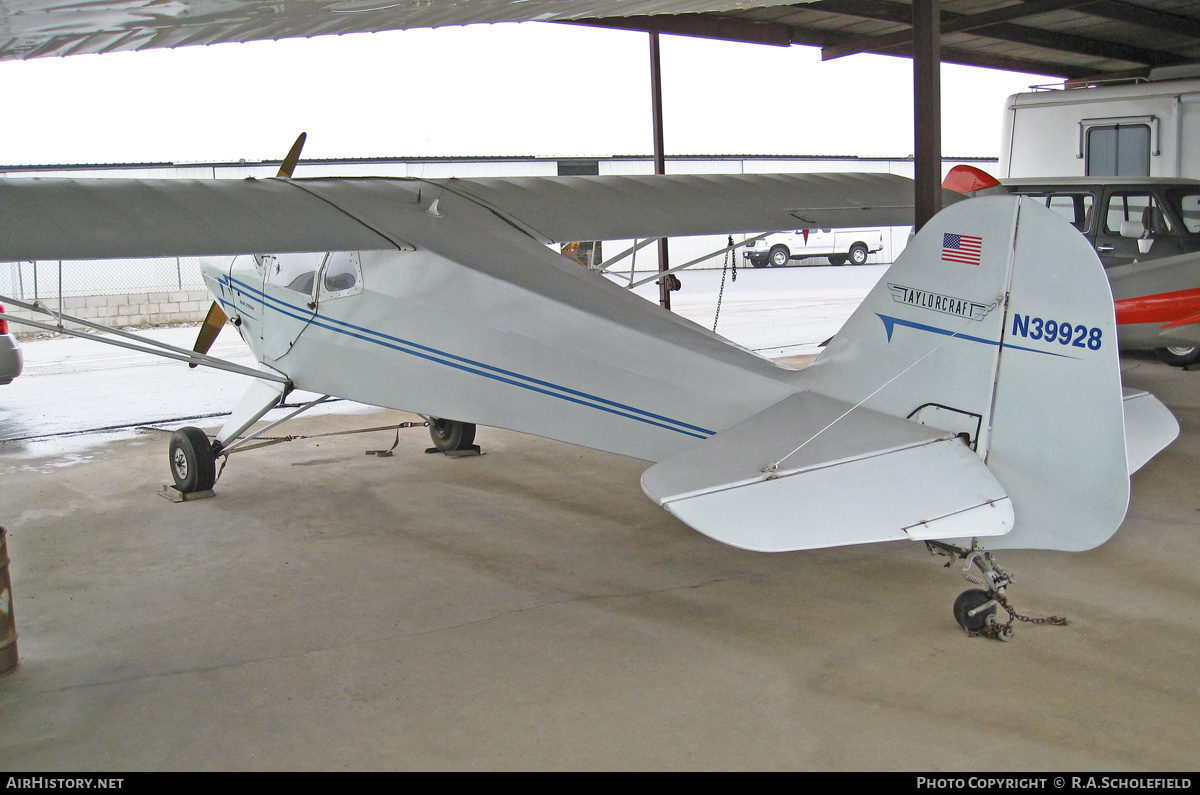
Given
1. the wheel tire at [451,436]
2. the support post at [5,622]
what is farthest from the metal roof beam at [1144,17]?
the support post at [5,622]

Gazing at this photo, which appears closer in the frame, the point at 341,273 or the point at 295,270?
the point at 341,273

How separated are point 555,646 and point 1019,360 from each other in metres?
2.31

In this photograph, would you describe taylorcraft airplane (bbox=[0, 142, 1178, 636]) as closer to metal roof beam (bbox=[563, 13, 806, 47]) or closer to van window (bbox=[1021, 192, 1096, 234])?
metal roof beam (bbox=[563, 13, 806, 47])

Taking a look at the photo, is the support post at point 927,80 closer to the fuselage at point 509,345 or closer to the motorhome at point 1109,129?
the fuselage at point 509,345

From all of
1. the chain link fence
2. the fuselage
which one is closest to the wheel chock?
the fuselage

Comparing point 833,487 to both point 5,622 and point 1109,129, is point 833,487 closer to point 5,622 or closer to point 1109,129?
point 5,622

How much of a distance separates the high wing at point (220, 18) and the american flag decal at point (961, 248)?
2711mm

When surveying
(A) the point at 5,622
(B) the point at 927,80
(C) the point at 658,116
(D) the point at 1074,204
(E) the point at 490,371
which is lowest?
(A) the point at 5,622

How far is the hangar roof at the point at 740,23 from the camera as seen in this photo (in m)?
4.62

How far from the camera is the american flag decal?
12.1 ft

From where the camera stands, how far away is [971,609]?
410 cm

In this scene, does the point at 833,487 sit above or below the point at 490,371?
below

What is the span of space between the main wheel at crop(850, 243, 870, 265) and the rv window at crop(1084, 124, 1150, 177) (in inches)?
861

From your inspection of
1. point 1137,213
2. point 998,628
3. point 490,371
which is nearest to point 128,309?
point 490,371
